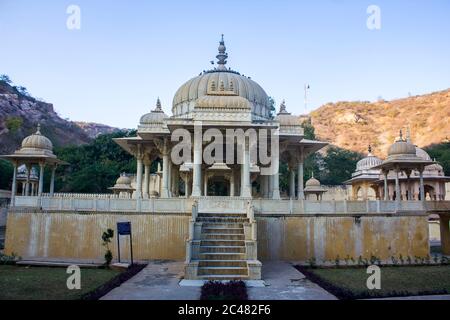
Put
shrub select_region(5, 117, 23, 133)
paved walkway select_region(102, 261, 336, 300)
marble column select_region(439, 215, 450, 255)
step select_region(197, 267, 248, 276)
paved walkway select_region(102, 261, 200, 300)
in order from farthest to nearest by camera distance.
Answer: shrub select_region(5, 117, 23, 133) < marble column select_region(439, 215, 450, 255) < step select_region(197, 267, 248, 276) < paved walkway select_region(102, 261, 336, 300) < paved walkway select_region(102, 261, 200, 300)

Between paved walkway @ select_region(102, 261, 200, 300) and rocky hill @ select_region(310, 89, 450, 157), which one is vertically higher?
rocky hill @ select_region(310, 89, 450, 157)

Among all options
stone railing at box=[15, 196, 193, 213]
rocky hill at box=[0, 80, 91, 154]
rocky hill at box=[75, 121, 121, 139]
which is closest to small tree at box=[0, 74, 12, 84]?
rocky hill at box=[0, 80, 91, 154]

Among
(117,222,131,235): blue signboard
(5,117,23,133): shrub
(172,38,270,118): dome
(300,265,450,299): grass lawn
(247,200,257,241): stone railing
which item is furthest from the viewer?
(5,117,23,133): shrub

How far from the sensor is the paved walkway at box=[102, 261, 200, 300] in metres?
11.1

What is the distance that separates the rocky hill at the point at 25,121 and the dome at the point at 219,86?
48.0m

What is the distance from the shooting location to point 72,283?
12734 mm

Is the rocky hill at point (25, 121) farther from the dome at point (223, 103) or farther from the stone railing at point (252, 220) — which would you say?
the stone railing at point (252, 220)

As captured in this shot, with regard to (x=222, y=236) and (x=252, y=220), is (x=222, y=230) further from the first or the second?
(x=252, y=220)

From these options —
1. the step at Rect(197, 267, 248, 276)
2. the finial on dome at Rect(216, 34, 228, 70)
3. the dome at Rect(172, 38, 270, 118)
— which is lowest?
the step at Rect(197, 267, 248, 276)

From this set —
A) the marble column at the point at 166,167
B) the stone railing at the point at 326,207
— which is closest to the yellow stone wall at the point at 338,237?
the stone railing at the point at 326,207

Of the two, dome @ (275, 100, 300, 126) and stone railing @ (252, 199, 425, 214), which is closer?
stone railing @ (252, 199, 425, 214)

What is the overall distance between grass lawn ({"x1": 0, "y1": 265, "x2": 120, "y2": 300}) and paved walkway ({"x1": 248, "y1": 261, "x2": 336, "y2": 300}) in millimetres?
5003

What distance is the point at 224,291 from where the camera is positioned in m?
11.7

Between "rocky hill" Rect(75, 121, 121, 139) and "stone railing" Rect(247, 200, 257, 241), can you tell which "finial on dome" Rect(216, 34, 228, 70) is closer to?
"stone railing" Rect(247, 200, 257, 241)
